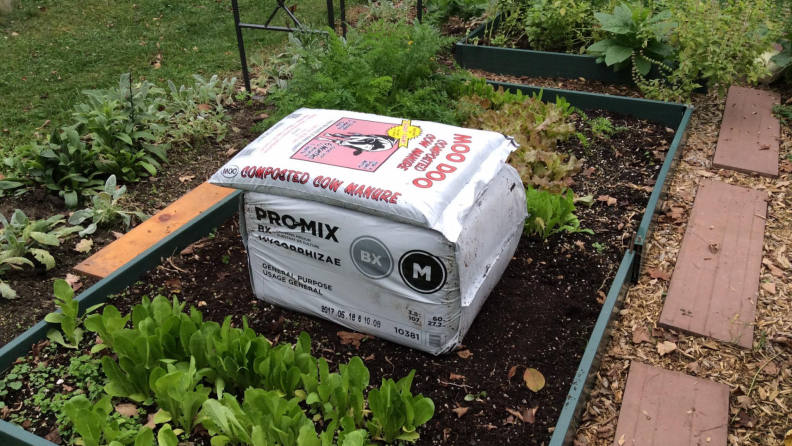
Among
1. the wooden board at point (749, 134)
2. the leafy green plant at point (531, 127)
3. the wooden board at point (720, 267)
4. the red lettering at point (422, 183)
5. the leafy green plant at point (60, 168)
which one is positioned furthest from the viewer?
the wooden board at point (749, 134)

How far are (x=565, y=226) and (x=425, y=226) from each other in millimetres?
1348

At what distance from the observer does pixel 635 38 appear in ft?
15.8

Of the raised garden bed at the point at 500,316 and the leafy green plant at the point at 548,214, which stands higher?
the leafy green plant at the point at 548,214

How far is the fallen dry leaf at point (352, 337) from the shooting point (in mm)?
2514

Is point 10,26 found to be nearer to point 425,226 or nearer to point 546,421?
point 425,226

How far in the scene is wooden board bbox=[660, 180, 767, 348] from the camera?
280 cm

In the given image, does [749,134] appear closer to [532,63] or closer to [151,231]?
[532,63]

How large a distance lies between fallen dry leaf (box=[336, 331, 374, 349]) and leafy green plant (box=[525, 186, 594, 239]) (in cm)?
110

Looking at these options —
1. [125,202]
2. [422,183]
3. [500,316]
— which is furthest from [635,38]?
[125,202]

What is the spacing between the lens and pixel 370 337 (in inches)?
100.0

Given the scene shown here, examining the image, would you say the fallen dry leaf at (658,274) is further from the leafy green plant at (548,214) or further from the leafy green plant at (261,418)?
the leafy green plant at (261,418)

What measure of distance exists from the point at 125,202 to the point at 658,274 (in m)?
3.06

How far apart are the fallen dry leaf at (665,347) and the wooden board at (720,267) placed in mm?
118

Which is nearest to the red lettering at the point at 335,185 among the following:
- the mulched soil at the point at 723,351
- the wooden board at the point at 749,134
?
the mulched soil at the point at 723,351
